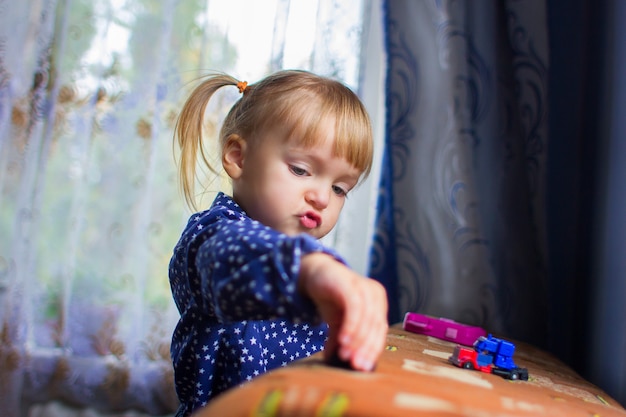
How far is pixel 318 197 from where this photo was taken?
94cm

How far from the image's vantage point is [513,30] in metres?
1.58

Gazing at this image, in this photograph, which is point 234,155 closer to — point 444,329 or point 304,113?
point 304,113

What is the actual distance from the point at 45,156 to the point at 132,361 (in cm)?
61

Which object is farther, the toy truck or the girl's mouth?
the girl's mouth

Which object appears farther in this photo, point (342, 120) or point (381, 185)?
point (381, 185)

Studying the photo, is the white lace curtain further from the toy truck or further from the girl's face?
the toy truck

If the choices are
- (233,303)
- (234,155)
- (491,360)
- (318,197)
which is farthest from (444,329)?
(233,303)

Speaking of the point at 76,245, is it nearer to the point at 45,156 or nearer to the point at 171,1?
the point at 45,156

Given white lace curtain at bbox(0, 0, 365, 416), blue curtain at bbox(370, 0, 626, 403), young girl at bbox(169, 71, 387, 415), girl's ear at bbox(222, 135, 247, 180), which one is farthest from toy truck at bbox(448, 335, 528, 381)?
white lace curtain at bbox(0, 0, 365, 416)

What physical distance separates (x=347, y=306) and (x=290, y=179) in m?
0.42

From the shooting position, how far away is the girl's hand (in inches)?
21.0

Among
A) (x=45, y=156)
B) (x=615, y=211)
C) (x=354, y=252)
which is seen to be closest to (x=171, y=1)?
(x=45, y=156)

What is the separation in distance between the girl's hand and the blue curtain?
3.45 ft

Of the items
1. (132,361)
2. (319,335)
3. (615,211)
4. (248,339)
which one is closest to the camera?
(248,339)
